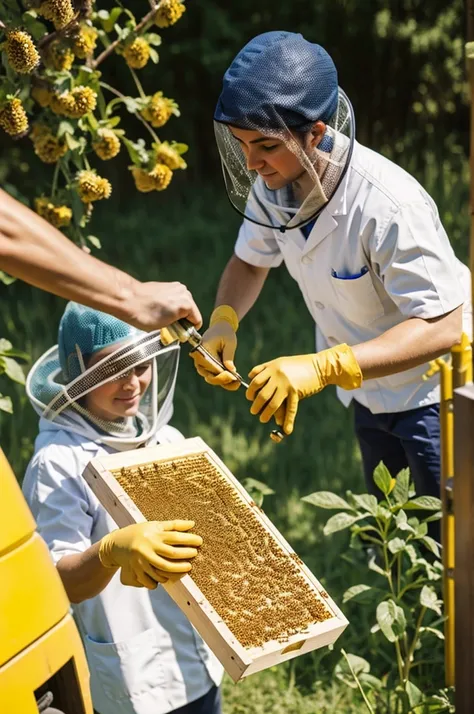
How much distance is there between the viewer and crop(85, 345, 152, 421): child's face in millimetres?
2551

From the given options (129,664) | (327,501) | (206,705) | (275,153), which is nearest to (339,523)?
(327,501)

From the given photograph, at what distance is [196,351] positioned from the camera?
104 inches

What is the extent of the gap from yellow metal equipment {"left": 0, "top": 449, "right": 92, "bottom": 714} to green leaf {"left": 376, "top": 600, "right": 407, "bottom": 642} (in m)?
1.22

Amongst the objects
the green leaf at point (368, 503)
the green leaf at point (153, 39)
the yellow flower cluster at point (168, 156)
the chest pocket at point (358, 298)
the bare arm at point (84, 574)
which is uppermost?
the green leaf at point (153, 39)

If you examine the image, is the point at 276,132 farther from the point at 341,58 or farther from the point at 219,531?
the point at 341,58

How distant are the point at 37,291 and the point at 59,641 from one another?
5.68 metres

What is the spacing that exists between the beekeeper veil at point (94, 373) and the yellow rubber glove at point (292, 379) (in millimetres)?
279

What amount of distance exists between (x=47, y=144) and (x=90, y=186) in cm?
20

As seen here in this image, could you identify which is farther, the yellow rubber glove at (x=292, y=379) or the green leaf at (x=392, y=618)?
the green leaf at (x=392, y=618)

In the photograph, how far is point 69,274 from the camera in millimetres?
2223

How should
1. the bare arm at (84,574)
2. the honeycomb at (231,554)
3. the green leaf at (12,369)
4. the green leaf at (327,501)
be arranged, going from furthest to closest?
the green leaf at (12,369) < the green leaf at (327,501) < the bare arm at (84,574) < the honeycomb at (231,554)

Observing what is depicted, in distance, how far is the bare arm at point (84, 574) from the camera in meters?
2.27

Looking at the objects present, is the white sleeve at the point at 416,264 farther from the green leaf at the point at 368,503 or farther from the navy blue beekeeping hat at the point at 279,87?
the green leaf at the point at 368,503

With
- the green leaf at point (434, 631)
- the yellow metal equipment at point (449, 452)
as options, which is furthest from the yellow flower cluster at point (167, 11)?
the green leaf at point (434, 631)
